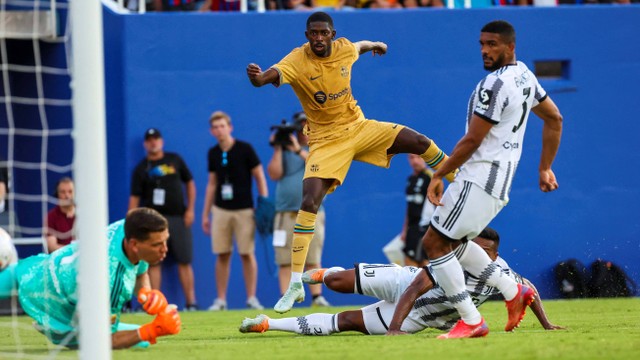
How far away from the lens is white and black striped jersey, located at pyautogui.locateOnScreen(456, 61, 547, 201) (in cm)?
837

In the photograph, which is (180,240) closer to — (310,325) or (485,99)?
(310,325)

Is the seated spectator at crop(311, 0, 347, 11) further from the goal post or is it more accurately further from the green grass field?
the goal post

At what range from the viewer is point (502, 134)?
848cm

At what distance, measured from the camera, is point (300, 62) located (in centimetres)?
1056

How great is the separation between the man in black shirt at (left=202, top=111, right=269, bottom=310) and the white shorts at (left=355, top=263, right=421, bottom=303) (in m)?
6.49

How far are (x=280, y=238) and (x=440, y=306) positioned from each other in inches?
259

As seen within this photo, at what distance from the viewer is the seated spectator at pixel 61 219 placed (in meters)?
14.3

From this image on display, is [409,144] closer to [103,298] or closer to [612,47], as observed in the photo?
[103,298]

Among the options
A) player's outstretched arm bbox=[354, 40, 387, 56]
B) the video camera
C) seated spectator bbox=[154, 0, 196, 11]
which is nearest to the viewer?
player's outstretched arm bbox=[354, 40, 387, 56]

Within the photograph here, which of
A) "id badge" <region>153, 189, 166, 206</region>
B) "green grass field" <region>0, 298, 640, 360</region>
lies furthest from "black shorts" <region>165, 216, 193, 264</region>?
"green grass field" <region>0, 298, 640, 360</region>

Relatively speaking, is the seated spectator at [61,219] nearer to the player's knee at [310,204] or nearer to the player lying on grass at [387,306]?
the player's knee at [310,204]

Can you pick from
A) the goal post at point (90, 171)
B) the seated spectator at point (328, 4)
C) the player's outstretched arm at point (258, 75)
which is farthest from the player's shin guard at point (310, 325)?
the seated spectator at point (328, 4)

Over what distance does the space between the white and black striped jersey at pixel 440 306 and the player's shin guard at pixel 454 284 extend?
29 centimetres

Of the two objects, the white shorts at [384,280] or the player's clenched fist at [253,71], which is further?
the player's clenched fist at [253,71]
